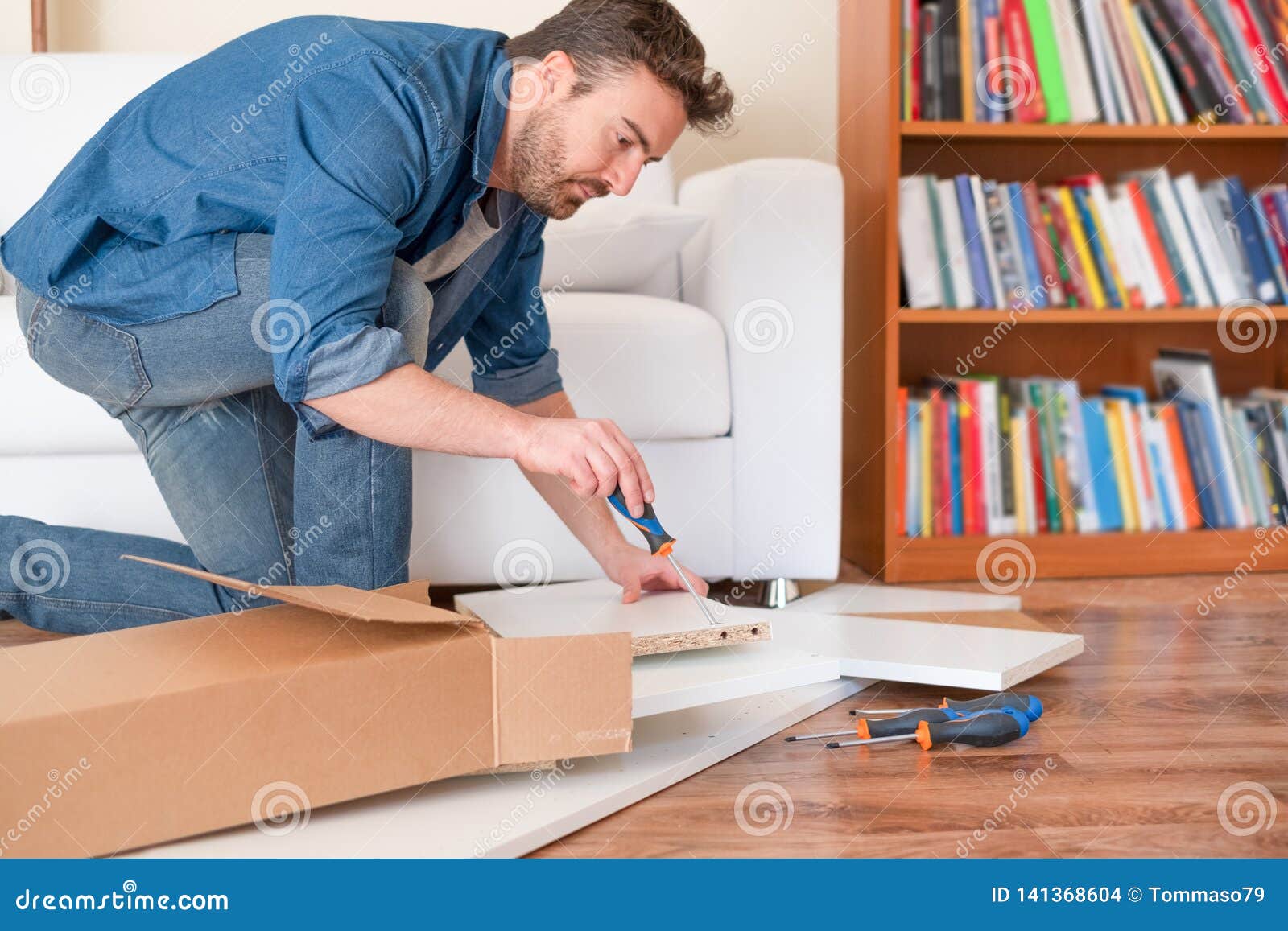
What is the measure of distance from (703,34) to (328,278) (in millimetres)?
1498

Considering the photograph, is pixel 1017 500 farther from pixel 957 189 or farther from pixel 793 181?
pixel 793 181

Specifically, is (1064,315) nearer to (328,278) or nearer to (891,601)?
(891,601)

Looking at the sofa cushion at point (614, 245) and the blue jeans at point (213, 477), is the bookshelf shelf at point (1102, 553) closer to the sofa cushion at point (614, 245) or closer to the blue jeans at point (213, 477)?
the sofa cushion at point (614, 245)

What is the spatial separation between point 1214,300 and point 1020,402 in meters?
0.36

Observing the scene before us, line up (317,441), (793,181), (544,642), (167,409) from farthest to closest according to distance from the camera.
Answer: (793,181) < (167,409) < (317,441) < (544,642)

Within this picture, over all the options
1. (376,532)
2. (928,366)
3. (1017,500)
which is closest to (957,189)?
(928,366)

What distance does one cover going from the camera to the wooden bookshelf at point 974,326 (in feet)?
6.34

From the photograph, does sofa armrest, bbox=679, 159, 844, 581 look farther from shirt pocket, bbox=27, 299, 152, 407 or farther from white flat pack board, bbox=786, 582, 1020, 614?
shirt pocket, bbox=27, 299, 152, 407

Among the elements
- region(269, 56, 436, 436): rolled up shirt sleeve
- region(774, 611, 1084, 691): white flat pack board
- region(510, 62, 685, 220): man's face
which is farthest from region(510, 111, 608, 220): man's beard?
region(774, 611, 1084, 691): white flat pack board

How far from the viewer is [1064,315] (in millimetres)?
1964

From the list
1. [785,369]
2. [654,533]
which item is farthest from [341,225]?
[785,369]

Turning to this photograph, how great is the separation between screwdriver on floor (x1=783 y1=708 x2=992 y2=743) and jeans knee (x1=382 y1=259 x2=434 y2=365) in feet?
1.72

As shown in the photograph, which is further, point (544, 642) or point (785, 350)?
point (785, 350)
